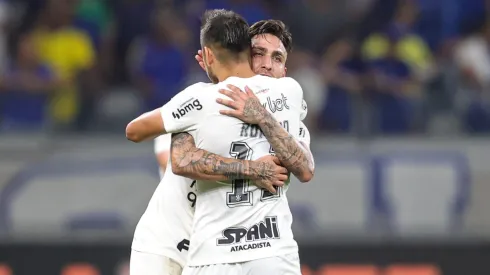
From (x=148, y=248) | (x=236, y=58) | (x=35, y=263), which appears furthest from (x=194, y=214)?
(x=35, y=263)

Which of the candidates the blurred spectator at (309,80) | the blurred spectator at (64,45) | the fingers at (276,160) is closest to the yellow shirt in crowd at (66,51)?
the blurred spectator at (64,45)

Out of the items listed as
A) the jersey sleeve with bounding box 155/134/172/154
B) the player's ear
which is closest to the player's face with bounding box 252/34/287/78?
the player's ear

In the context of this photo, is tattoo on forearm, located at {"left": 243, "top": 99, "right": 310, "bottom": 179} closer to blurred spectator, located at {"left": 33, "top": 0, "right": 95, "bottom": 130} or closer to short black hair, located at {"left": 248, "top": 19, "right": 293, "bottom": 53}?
short black hair, located at {"left": 248, "top": 19, "right": 293, "bottom": 53}

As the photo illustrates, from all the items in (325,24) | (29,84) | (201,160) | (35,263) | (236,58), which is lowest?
(35,263)

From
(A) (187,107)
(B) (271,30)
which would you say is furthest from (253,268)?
(B) (271,30)

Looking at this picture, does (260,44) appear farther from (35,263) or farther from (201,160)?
→ (35,263)

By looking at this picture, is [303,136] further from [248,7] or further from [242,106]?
[248,7]

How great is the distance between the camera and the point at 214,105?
13.5 feet

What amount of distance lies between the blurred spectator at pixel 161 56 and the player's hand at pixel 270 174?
4789 millimetres

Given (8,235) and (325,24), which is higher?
(325,24)

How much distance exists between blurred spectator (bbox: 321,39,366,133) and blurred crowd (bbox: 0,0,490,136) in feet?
0.04

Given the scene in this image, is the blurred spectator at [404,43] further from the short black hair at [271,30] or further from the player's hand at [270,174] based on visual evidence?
the player's hand at [270,174]

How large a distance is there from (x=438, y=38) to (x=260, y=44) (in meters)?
5.52

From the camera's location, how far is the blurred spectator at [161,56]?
9.01 m
